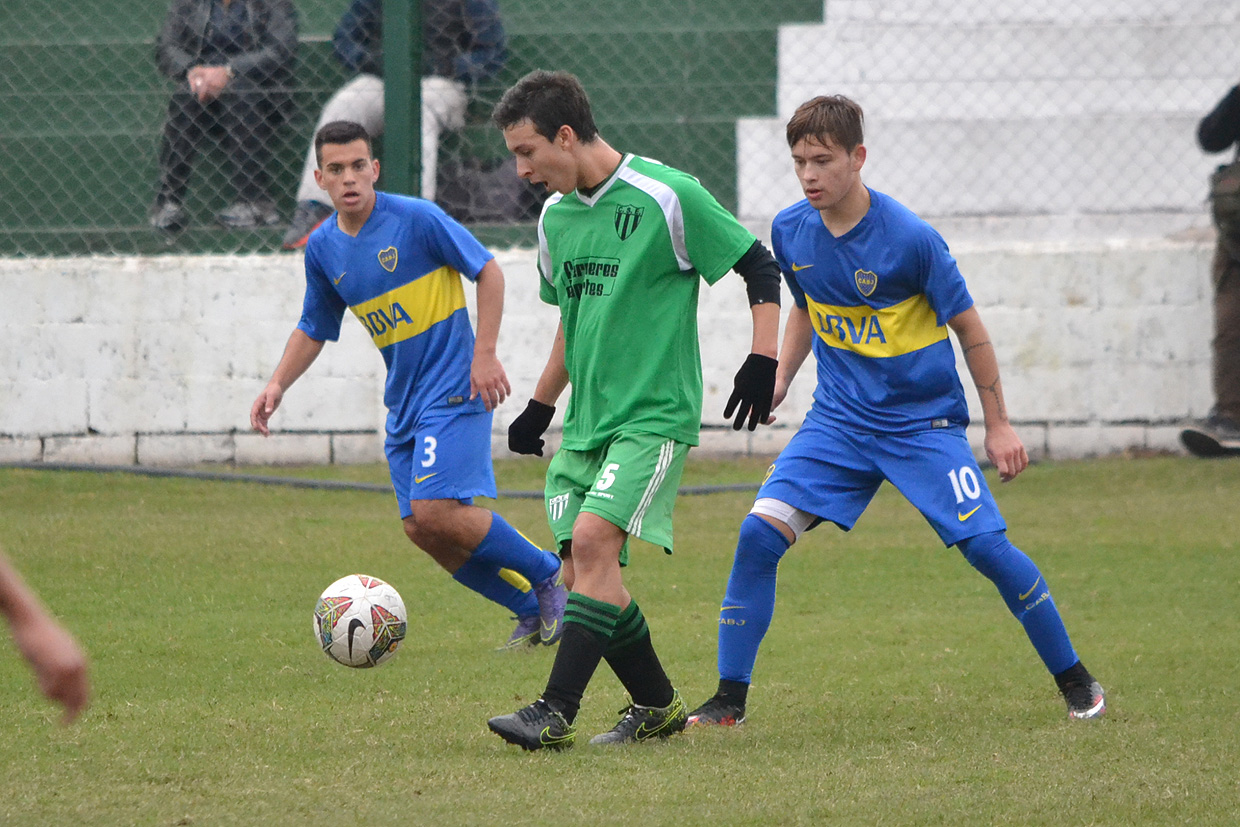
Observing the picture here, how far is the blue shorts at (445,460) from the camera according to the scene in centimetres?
556

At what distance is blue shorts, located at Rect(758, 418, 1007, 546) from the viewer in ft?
14.6

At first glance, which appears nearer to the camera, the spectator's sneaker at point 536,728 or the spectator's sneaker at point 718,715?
the spectator's sneaker at point 536,728

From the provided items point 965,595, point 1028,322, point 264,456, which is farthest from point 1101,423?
point 264,456

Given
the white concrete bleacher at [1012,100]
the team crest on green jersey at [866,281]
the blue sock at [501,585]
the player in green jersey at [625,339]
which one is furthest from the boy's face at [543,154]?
the white concrete bleacher at [1012,100]

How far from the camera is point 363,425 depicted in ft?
33.1

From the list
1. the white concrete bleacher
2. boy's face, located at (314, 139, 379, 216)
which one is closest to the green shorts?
boy's face, located at (314, 139, 379, 216)

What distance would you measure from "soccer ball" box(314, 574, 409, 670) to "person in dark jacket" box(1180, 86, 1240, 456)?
6.02 metres

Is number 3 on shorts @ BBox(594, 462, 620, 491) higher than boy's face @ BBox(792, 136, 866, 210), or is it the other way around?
boy's face @ BBox(792, 136, 866, 210)

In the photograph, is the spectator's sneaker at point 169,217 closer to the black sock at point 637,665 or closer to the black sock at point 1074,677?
the black sock at point 637,665

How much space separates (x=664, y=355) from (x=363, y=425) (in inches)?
237

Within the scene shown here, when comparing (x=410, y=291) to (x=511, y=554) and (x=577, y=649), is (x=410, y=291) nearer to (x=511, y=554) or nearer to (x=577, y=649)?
(x=511, y=554)

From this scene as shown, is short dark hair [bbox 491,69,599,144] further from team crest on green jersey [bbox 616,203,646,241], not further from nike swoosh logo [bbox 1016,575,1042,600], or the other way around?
nike swoosh logo [bbox 1016,575,1042,600]

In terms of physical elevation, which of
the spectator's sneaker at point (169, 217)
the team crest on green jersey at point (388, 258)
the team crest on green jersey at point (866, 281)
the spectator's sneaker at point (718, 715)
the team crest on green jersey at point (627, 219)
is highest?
the team crest on green jersey at point (627, 219)

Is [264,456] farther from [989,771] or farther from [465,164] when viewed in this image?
[989,771]
